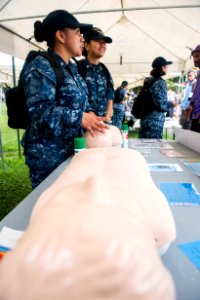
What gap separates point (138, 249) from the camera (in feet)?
0.95

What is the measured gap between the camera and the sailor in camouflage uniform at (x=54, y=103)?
4.03 ft

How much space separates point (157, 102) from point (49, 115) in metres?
1.87

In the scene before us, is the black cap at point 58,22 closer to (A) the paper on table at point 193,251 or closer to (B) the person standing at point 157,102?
(A) the paper on table at point 193,251

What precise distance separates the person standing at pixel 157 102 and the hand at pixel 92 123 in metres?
1.61

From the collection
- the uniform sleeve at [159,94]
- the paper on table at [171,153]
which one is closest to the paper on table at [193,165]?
the paper on table at [171,153]

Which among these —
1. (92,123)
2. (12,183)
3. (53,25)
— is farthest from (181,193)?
(12,183)

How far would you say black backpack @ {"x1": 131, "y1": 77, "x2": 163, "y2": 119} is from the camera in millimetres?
2905

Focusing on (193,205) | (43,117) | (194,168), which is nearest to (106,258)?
(193,205)

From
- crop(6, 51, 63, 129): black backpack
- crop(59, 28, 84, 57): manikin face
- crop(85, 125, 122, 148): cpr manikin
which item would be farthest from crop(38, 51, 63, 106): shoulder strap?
crop(85, 125, 122, 148): cpr manikin

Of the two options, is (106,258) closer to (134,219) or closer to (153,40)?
(134,219)

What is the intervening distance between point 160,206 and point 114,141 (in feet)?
3.38

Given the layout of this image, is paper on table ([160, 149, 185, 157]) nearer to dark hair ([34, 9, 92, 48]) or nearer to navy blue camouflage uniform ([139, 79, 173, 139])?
dark hair ([34, 9, 92, 48])

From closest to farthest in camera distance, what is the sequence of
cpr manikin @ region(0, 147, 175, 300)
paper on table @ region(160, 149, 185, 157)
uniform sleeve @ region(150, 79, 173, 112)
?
A: cpr manikin @ region(0, 147, 175, 300), paper on table @ region(160, 149, 185, 157), uniform sleeve @ region(150, 79, 173, 112)

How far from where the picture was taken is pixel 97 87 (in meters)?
2.35
